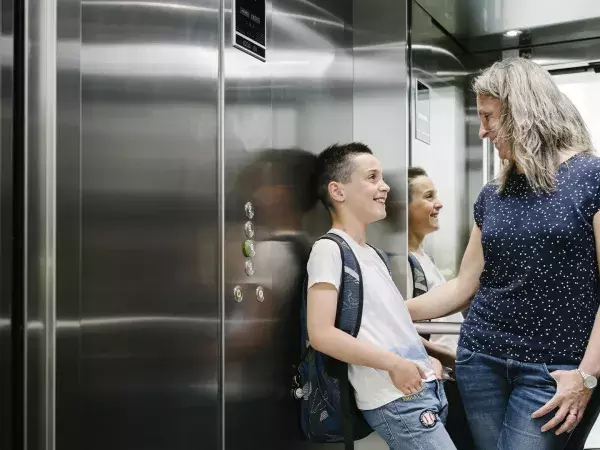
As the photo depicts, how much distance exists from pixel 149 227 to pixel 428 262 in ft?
5.02

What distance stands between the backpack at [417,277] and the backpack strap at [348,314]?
69 cm

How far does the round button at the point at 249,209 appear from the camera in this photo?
2.05 meters

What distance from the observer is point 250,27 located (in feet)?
6.81

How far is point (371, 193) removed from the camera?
231 centimetres

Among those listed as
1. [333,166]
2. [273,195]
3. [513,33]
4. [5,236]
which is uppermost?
[513,33]

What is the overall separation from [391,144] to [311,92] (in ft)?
1.71

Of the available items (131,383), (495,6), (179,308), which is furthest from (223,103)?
(495,6)

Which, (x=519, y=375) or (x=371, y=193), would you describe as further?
(x=371, y=193)

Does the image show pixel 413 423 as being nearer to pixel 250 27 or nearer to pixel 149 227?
pixel 149 227

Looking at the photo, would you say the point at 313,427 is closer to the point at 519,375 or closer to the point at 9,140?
the point at 519,375

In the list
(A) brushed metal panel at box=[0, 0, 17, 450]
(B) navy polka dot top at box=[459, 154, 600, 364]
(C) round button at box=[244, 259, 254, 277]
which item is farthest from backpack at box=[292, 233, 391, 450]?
(A) brushed metal panel at box=[0, 0, 17, 450]

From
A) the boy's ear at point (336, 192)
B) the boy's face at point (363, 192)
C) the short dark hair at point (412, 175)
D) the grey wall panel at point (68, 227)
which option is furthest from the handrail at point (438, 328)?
the grey wall panel at point (68, 227)

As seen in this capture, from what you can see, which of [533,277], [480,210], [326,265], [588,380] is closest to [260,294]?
[326,265]

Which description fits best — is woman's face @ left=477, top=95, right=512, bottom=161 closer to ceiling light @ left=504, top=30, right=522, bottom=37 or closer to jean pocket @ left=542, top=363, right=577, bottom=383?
jean pocket @ left=542, top=363, right=577, bottom=383
